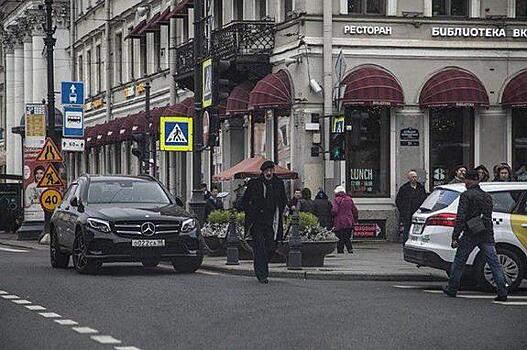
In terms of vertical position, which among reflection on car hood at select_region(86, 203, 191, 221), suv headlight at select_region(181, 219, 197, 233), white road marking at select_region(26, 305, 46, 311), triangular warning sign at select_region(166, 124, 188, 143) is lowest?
white road marking at select_region(26, 305, 46, 311)

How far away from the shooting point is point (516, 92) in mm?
35000

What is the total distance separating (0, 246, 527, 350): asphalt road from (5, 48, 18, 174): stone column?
6111 cm

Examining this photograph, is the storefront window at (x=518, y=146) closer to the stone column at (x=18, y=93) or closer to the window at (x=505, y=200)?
the window at (x=505, y=200)

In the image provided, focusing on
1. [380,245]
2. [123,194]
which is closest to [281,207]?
[123,194]

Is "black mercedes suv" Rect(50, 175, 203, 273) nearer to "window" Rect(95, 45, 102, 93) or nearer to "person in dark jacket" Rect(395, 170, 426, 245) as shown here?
"person in dark jacket" Rect(395, 170, 426, 245)

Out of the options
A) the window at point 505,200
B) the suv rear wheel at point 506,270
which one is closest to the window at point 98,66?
the window at point 505,200

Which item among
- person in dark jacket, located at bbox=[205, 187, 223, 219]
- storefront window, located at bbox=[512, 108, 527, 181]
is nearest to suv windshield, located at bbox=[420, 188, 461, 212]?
person in dark jacket, located at bbox=[205, 187, 223, 219]

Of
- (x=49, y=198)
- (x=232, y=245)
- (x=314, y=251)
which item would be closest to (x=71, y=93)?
(x=49, y=198)

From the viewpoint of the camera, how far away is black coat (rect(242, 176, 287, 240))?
20047 millimetres

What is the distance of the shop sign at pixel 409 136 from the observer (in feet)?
116

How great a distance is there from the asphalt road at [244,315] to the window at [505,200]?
131 cm

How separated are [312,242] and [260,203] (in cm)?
316

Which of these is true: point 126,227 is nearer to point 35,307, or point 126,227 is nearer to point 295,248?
point 295,248

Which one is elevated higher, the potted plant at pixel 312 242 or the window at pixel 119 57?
the window at pixel 119 57
